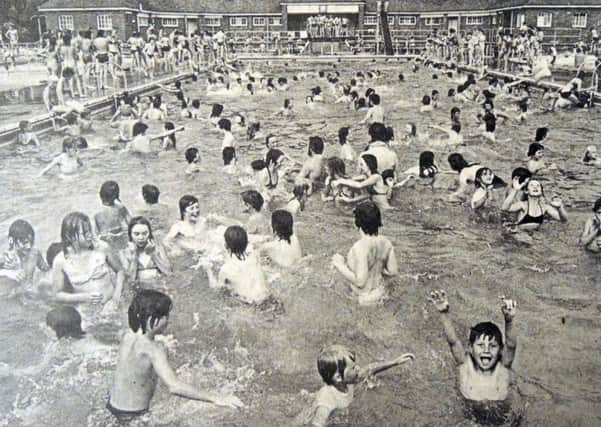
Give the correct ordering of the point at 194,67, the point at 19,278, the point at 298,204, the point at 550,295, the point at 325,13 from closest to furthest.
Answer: the point at 19,278, the point at 550,295, the point at 298,204, the point at 194,67, the point at 325,13

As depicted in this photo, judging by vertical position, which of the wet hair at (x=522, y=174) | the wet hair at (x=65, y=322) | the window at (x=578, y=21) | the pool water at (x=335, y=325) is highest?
the window at (x=578, y=21)

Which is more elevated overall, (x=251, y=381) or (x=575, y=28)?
(x=575, y=28)

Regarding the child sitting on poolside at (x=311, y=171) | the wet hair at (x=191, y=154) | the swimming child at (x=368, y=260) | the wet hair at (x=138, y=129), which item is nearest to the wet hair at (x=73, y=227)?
the swimming child at (x=368, y=260)

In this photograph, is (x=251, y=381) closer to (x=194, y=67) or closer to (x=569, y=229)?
(x=569, y=229)

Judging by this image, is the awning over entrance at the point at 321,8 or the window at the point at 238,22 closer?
the awning over entrance at the point at 321,8

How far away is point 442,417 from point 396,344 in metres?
1.04

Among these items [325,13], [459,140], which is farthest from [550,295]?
[325,13]

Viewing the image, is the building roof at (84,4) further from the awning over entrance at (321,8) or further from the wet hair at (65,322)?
the wet hair at (65,322)

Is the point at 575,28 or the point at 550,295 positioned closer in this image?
the point at 550,295

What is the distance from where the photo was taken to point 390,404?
4.27 metres

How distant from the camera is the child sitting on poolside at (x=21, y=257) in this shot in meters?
5.46

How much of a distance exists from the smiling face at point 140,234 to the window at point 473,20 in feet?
135

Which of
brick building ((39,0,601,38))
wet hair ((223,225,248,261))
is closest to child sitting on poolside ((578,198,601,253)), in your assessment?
wet hair ((223,225,248,261))

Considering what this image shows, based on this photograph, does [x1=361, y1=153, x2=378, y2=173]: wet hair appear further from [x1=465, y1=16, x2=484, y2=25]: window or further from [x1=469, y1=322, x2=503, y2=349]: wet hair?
[x1=465, y1=16, x2=484, y2=25]: window
